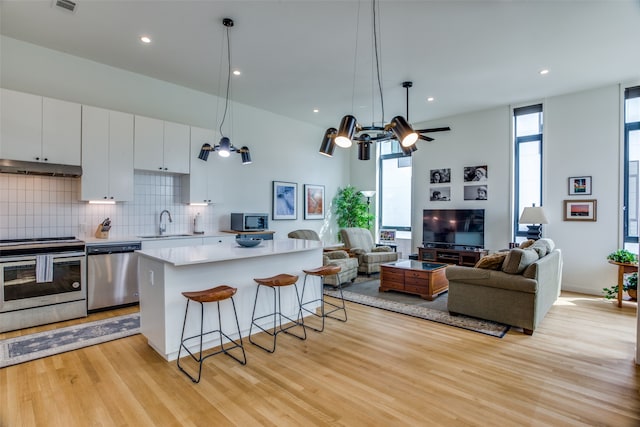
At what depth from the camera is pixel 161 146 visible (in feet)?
16.0

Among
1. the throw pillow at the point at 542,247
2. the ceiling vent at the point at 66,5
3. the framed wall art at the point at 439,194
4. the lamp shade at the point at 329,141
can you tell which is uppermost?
the ceiling vent at the point at 66,5

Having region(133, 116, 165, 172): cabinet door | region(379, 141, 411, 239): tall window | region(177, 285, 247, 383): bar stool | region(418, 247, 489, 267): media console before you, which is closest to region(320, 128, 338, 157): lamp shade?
region(177, 285, 247, 383): bar stool

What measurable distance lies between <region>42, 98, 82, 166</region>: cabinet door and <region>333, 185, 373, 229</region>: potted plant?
18.3ft

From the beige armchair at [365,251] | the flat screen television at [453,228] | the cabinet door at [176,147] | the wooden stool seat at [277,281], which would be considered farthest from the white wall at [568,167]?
the cabinet door at [176,147]

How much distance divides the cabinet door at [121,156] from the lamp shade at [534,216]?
250 inches

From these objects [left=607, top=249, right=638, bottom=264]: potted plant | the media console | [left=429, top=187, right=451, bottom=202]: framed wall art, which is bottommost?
the media console

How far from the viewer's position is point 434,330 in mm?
3678

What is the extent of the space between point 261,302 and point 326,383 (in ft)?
4.38

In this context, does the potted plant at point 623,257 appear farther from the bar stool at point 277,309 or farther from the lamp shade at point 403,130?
the bar stool at point 277,309

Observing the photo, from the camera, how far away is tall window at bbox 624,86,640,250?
5160mm

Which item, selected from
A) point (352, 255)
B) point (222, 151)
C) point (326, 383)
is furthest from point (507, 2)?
point (352, 255)

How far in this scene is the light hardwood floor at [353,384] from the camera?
84.1 inches

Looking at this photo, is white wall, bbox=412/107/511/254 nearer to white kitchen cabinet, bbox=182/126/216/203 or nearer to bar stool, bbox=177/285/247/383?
white kitchen cabinet, bbox=182/126/216/203

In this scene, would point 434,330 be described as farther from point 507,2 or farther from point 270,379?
point 507,2
